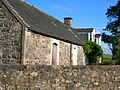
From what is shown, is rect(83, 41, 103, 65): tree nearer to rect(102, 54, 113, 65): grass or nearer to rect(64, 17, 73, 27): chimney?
rect(102, 54, 113, 65): grass

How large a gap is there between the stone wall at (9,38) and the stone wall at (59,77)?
8312mm

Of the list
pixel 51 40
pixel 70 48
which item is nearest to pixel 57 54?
pixel 51 40

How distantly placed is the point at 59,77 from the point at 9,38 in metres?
8.93

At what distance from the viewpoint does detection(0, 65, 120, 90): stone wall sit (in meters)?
7.44

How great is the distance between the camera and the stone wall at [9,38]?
1587 cm

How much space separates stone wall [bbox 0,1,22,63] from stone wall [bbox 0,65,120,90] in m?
8.31

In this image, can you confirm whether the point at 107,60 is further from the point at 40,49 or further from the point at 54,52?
the point at 40,49

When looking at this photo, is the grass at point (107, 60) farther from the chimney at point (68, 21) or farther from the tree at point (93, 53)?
the chimney at point (68, 21)

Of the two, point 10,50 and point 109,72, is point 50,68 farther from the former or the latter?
point 10,50

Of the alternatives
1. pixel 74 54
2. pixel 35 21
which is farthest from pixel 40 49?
pixel 74 54

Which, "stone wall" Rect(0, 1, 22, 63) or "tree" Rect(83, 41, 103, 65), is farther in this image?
"tree" Rect(83, 41, 103, 65)

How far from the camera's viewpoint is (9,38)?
634 inches

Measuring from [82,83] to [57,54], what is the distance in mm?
12911

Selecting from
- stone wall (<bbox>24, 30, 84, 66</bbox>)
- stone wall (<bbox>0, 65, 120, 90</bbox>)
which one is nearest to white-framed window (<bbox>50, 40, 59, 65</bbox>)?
stone wall (<bbox>24, 30, 84, 66</bbox>)
